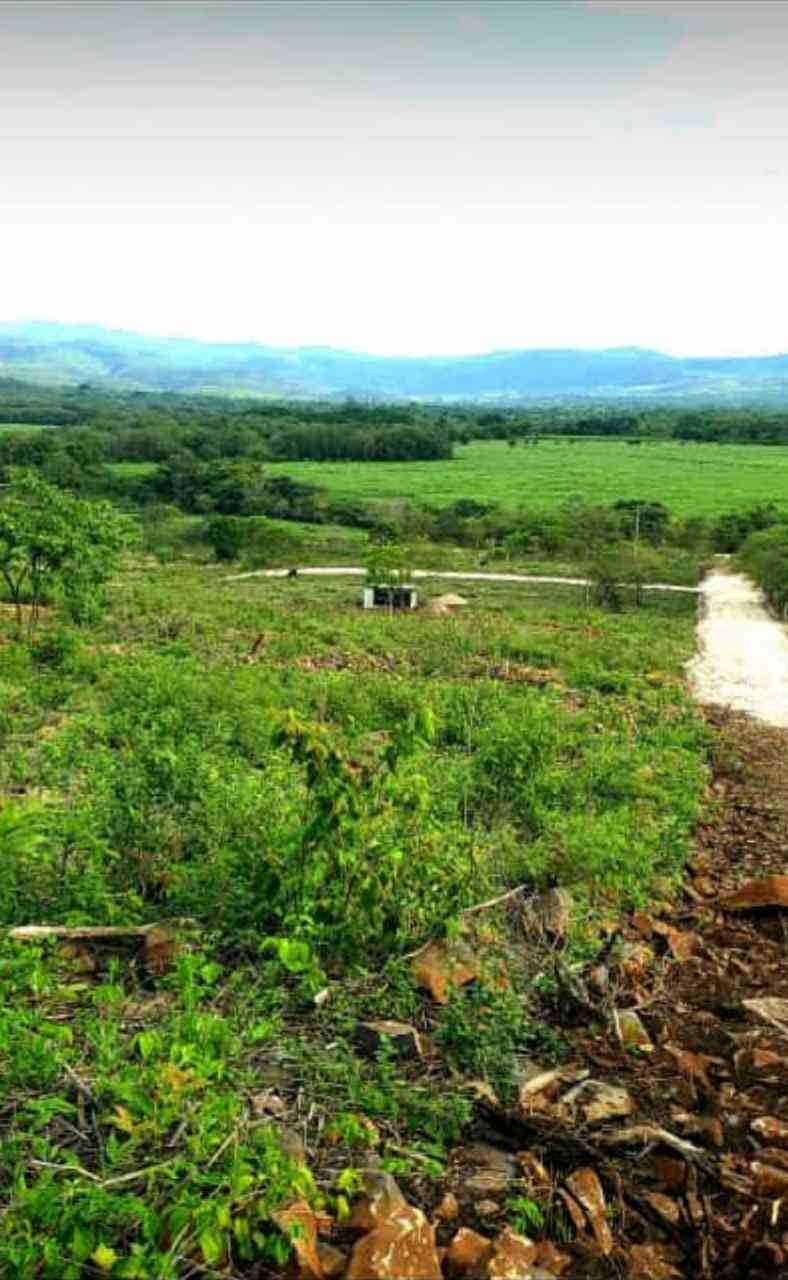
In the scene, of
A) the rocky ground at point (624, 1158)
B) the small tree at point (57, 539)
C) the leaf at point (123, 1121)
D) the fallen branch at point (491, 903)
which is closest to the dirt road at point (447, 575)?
the small tree at point (57, 539)

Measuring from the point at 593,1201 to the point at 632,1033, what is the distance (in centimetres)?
134

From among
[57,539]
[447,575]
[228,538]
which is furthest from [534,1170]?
[228,538]

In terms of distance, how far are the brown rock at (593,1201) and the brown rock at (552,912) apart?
2.03 metres

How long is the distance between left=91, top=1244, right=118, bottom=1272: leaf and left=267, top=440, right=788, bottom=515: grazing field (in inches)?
2092

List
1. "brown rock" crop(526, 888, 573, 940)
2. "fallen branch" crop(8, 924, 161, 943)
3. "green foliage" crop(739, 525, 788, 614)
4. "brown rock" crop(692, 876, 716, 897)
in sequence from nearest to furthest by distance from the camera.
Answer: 1. "fallen branch" crop(8, 924, 161, 943)
2. "brown rock" crop(526, 888, 573, 940)
3. "brown rock" crop(692, 876, 716, 897)
4. "green foliage" crop(739, 525, 788, 614)

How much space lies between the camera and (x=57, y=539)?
60.4 ft

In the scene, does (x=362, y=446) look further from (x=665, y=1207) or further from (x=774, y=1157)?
(x=665, y=1207)

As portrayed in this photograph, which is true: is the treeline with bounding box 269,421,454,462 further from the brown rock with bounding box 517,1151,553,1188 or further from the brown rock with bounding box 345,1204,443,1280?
the brown rock with bounding box 345,1204,443,1280

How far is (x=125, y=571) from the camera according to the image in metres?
37.8

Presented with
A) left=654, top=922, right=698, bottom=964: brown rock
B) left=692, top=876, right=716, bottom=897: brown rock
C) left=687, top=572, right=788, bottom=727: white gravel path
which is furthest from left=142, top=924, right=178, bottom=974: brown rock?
left=687, top=572, right=788, bottom=727: white gravel path

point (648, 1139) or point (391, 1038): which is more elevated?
point (391, 1038)

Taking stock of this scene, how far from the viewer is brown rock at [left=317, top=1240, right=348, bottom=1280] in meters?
3.41

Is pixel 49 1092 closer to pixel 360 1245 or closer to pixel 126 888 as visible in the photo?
pixel 360 1245

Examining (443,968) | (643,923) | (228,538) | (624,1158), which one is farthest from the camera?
(228,538)
